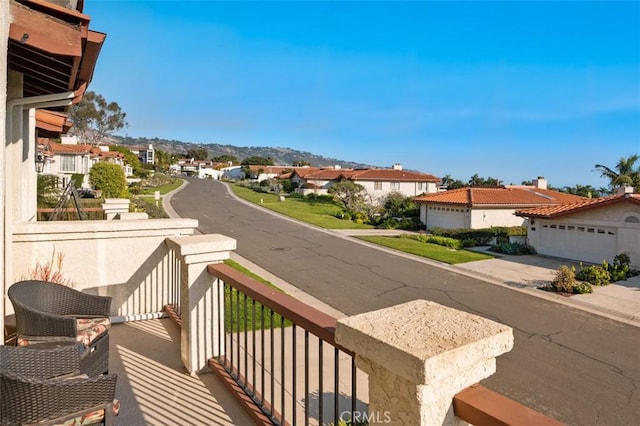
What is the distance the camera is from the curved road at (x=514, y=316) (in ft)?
21.9

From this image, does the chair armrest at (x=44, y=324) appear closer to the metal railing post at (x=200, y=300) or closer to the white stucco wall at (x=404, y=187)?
the metal railing post at (x=200, y=300)

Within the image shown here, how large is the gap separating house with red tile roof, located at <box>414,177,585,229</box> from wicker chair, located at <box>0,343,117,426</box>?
28157 mm

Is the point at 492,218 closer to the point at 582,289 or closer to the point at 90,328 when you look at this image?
the point at 582,289

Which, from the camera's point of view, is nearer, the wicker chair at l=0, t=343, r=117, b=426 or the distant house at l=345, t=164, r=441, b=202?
the wicker chair at l=0, t=343, r=117, b=426

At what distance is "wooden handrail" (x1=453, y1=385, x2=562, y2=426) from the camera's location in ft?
4.11

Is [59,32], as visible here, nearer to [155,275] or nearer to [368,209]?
[155,275]

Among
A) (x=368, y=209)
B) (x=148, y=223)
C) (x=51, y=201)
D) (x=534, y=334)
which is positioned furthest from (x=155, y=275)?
(x=368, y=209)

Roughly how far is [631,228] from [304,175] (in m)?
43.4

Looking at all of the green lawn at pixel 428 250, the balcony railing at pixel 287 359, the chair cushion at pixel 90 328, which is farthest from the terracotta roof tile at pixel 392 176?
the chair cushion at pixel 90 328

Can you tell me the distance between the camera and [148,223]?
5.24 metres

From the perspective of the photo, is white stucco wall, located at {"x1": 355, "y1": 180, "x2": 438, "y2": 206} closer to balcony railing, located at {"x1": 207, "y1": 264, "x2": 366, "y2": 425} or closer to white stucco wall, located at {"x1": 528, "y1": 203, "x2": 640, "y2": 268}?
white stucco wall, located at {"x1": 528, "y1": 203, "x2": 640, "y2": 268}

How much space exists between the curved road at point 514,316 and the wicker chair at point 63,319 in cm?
622

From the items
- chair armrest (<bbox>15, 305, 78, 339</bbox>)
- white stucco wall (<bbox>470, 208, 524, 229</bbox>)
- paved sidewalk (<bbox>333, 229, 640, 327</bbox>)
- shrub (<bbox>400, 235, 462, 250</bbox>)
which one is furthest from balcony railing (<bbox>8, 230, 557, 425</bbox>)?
white stucco wall (<bbox>470, 208, 524, 229</bbox>)

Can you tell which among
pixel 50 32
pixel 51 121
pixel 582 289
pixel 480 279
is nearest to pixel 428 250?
pixel 480 279
